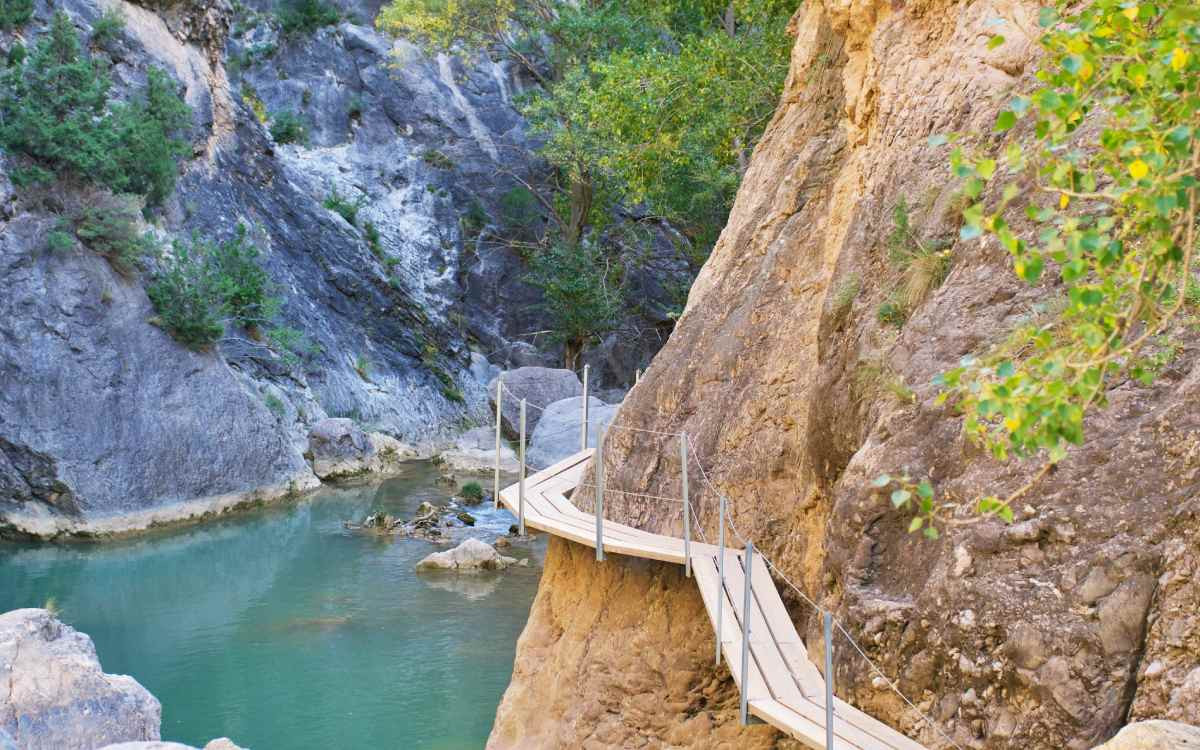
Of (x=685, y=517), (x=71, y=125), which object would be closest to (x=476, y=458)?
(x=71, y=125)

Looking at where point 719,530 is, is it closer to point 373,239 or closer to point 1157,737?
point 1157,737

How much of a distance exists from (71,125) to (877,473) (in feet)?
75.6

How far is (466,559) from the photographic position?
20156 millimetres

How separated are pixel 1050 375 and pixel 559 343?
37.1 m

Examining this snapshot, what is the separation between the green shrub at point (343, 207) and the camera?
37994 millimetres

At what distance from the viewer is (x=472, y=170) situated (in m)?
43.0

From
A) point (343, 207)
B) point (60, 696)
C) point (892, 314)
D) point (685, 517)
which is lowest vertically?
point (60, 696)

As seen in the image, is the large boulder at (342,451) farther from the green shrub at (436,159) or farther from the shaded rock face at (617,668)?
the shaded rock face at (617,668)

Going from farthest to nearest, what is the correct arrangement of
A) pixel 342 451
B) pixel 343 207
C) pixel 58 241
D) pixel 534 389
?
pixel 343 207 → pixel 534 389 → pixel 342 451 → pixel 58 241

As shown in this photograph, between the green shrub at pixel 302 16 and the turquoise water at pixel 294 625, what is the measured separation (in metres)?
24.5

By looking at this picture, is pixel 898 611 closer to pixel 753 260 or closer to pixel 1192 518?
pixel 1192 518

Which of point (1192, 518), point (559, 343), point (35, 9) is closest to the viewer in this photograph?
point (1192, 518)

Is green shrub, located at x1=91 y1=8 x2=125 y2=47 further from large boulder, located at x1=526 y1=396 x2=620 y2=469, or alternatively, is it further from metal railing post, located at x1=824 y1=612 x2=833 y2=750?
metal railing post, located at x1=824 y1=612 x2=833 y2=750

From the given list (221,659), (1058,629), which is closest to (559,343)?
(221,659)
